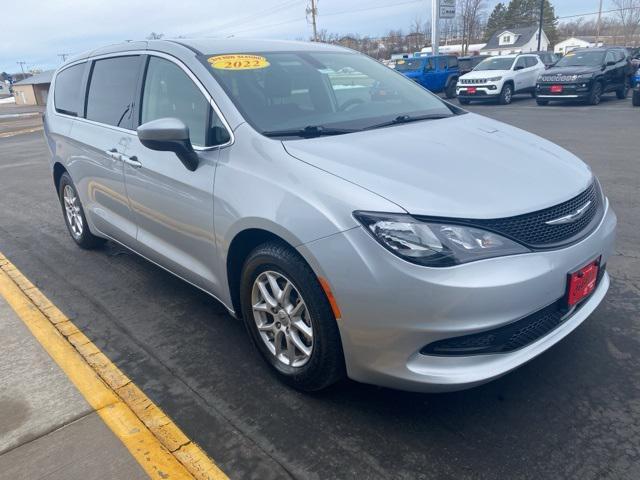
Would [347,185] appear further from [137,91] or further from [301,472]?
[137,91]

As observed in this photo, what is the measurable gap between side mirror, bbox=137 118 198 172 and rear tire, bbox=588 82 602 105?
17.1m

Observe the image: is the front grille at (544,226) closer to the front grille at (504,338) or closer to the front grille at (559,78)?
the front grille at (504,338)

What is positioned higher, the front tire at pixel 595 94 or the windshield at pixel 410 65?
the windshield at pixel 410 65

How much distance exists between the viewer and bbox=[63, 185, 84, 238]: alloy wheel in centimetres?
521

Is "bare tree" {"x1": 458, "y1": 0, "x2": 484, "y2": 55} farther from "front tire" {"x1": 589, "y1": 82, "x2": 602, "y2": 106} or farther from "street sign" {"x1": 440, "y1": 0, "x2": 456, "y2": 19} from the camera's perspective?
"front tire" {"x1": 589, "y1": 82, "x2": 602, "y2": 106}

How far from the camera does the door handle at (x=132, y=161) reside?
3670 millimetres

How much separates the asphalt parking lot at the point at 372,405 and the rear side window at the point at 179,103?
1300 millimetres

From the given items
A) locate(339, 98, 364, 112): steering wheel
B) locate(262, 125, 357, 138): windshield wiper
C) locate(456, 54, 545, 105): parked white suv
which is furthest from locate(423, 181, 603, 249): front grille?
locate(456, 54, 545, 105): parked white suv

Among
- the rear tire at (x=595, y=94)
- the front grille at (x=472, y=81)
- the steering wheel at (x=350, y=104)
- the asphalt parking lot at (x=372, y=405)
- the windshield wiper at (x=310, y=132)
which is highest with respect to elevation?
the steering wheel at (x=350, y=104)

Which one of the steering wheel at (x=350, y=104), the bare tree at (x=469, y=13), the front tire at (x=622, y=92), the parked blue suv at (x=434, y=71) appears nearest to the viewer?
the steering wheel at (x=350, y=104)

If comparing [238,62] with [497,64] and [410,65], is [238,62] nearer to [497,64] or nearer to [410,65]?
[497,64]

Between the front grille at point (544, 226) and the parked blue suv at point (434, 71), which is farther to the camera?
the parked blue suv at point (434, 71)

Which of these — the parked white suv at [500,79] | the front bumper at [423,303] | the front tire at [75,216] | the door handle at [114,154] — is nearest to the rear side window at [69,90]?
the front tire at [75,216]

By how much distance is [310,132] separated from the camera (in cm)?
299
